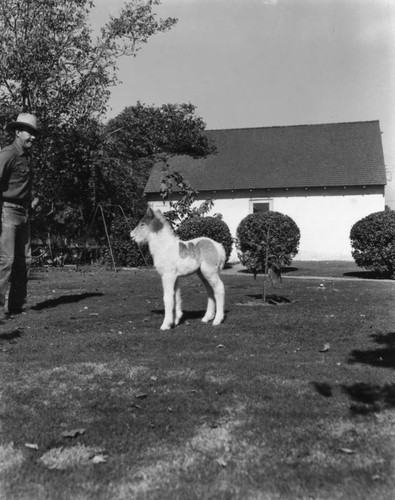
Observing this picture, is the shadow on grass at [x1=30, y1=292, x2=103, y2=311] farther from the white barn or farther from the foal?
the white barn

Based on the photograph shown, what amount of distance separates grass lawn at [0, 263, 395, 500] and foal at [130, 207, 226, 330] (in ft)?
1.36

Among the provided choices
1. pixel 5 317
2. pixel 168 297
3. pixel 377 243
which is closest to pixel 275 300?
pixel 168 297

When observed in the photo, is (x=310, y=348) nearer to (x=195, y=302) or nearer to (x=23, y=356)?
(x=23, y=356)

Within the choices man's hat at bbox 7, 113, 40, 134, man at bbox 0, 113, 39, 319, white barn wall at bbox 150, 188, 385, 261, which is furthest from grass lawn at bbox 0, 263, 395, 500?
white barn wall at bbox 150, 188, 385, 261

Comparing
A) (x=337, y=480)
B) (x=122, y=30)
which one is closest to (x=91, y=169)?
(x=122, y=30)

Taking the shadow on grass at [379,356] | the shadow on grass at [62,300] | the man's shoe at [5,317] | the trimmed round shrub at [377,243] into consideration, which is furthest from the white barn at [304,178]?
the shadow on grass at [379,356]

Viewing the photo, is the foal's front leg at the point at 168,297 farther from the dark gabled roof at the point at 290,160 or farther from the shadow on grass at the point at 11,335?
the dark gabled roof at the point at 290,160

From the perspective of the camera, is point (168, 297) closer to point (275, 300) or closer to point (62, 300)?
point (275, 300)

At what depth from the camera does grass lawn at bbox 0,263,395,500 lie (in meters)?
3.24

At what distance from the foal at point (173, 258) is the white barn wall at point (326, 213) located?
64.0 ft

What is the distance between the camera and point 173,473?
3342 mm

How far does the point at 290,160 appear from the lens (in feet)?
96.8

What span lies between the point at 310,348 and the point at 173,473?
11.8 ft

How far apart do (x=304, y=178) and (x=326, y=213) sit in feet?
7.11
